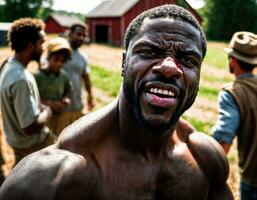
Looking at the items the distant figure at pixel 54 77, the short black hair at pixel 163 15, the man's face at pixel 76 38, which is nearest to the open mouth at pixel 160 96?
the short black hair at pixel 163 15

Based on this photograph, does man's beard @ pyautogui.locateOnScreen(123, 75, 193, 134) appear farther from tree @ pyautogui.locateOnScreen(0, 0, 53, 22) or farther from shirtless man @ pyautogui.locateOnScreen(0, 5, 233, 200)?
tree @ pyautogui.locateOnScreen(0, 0, 53, 22)

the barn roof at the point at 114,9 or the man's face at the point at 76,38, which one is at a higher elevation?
the man's face at the point at 76,38

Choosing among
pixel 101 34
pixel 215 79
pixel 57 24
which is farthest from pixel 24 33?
pixel 57 24

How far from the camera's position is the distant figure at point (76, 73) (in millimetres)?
5711

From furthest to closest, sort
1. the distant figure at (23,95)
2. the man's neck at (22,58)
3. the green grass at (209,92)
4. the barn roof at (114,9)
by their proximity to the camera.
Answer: the barn roof at (114,9) < the green grass at (209,92) < the man's neck at (22,58) < the distant figure at (23,95)

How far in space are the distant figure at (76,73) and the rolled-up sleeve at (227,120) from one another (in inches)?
95.9

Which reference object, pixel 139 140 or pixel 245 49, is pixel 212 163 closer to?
pixel 139 140

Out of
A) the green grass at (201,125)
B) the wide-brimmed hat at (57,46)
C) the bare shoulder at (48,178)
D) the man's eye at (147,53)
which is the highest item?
the man's eye at (147,53)

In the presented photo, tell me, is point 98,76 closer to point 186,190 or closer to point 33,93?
point 33,93

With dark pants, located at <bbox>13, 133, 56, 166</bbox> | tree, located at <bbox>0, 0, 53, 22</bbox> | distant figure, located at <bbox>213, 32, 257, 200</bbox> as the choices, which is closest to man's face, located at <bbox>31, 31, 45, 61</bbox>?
dark pants, located at <bbox>13, 133, 56, 166</bbox>

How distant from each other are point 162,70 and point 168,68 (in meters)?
0.03

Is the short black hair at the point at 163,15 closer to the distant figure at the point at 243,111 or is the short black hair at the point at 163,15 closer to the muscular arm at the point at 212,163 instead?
the muscular arm at the point at 212,163

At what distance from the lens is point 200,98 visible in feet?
40.9

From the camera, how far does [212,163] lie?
7.25 feet
